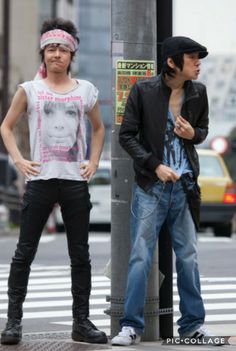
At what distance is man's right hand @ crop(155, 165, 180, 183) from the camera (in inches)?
268

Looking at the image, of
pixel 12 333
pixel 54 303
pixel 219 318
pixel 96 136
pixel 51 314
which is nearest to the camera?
pixel 12 333

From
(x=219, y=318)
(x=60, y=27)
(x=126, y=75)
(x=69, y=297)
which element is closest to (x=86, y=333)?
(x=126, y=75)

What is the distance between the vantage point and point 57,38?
23.4 feet

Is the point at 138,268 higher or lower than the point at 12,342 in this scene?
higher

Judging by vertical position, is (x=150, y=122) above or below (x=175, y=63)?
below

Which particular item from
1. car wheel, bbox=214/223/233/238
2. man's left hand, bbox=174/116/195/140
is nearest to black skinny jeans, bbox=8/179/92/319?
man's left hand, bbox=174/116/195/140

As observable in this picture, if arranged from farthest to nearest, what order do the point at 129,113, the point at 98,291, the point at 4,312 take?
the point at 98,291
the point at 4,312
the point at 129,113

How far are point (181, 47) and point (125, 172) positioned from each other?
0.82 m

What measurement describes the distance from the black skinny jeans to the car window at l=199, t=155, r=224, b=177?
1484 centimetres

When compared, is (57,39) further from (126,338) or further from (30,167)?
(126,338)

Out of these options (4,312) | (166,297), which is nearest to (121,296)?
(166,297)

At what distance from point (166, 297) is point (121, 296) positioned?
0.29m

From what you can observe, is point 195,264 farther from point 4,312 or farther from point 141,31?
point 4,312

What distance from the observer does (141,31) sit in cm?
715
